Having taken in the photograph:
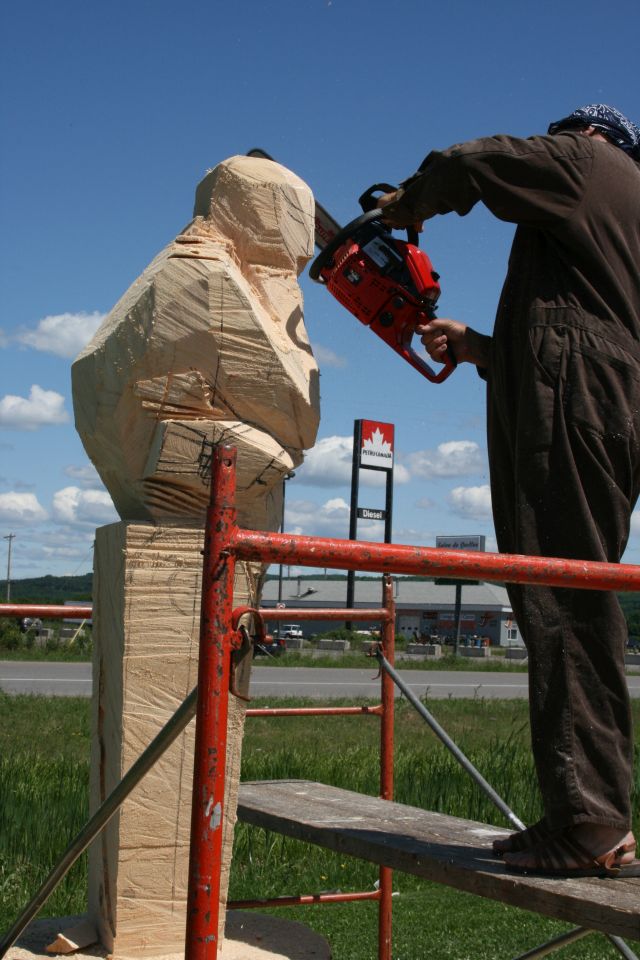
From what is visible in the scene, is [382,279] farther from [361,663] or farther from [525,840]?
[361,663]

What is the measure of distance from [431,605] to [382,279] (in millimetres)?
55334

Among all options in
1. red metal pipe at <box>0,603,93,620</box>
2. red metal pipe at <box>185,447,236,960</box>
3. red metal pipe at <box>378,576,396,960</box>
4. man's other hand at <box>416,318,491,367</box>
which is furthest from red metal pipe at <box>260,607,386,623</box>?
red metal pipe at <box>185,447,236,960</box>

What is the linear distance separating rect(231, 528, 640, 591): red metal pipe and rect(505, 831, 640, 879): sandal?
51 centimetres

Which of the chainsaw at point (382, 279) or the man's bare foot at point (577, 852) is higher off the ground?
the chainsaw at point (382, 279)

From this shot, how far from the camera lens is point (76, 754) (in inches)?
295

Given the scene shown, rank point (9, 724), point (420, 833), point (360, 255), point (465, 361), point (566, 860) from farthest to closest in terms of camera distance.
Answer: point (9, 724)
point (360, 255)
point (465, 361)
point (420, 833)
point (566, 860)

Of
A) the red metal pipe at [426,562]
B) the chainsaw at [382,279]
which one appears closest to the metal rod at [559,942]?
the red metal pipe at [426,562]

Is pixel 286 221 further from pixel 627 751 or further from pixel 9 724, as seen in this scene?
pixel 9 724

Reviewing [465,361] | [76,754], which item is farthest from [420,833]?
[76,754]

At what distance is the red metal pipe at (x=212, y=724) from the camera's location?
1.23m

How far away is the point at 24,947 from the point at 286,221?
1.77 metres

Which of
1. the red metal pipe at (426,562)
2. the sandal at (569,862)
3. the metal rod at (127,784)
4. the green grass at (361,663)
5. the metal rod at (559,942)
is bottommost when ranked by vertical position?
the green grass at (361,663)

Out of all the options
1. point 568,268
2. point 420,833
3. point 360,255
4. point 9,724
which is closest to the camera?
point 568,268

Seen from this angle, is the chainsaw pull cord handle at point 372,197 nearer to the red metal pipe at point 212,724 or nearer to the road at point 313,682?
the red metal pipe at point 212,724
